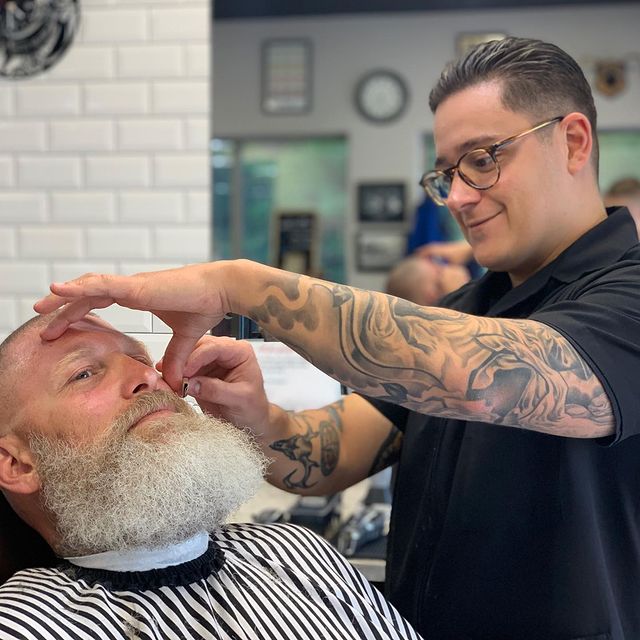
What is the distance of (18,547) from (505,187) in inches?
42.8

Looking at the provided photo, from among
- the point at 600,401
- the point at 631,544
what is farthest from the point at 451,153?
the point at 631,544

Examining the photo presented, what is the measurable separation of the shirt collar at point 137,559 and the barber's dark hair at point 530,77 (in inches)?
37.6

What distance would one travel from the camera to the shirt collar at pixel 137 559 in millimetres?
1354

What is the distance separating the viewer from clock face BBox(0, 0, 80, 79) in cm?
262

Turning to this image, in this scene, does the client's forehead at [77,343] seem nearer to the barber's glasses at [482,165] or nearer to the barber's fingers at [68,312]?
the barber's fingers at [68,312]

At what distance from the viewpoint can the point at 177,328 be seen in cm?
134

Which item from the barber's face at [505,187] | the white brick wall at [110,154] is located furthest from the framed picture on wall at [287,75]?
the barber's face at [505,187]

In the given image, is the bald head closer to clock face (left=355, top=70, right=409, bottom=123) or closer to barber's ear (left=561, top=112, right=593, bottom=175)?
barber's ear (left=561, top=112, right=593, bottom=175)

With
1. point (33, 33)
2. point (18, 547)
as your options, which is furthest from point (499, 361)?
point (33, 33)

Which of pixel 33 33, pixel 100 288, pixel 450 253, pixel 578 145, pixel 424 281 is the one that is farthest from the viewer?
pixel 450 253

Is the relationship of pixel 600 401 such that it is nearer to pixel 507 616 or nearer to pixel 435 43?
pixel 507 616

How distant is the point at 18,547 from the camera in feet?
4.88

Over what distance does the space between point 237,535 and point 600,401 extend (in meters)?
0.73

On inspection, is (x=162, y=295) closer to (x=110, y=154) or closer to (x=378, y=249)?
(x=110, y=154)
